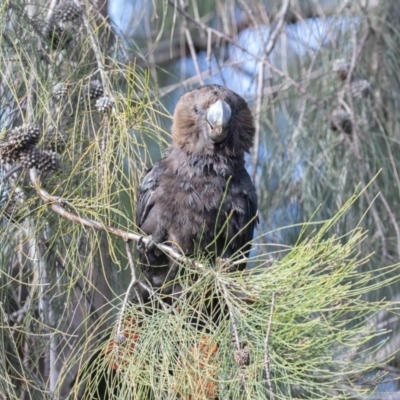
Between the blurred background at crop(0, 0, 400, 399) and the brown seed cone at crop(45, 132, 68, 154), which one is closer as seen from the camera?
the brown seed cone at crop(45, 132, 68, 154)

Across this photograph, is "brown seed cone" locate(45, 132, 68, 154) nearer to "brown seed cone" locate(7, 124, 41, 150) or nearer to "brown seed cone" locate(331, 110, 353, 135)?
"brown seed cone" locate(7, 124, 41, 150)

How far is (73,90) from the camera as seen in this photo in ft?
7.87

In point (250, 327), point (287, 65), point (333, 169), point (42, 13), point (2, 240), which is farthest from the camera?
point (287, 65)

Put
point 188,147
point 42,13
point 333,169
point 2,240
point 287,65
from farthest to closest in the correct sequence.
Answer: point 287,65 → point 333,169 → point 188,147 → point 42,13 → point 2,240

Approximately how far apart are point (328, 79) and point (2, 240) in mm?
1946

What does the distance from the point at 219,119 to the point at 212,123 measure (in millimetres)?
42

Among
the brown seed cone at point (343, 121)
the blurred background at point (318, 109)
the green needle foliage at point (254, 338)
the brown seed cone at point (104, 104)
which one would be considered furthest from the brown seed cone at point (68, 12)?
the brown seed cone at point (343, 121)

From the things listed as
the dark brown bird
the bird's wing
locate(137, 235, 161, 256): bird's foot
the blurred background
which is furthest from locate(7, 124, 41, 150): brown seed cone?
the bird's wing

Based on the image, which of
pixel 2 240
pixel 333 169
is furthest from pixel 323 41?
pixel 2 240

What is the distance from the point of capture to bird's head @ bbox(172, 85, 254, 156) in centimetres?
283

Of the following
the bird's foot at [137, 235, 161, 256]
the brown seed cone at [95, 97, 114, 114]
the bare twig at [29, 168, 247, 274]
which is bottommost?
the bird's foot at [137, 235, 161, 256]

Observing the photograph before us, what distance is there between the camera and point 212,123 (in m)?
2.84

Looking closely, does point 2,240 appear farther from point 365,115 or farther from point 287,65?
point 287,65

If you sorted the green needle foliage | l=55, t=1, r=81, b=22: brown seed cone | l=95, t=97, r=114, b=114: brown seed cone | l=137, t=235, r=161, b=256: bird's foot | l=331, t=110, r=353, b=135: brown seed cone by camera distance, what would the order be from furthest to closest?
l=331, t=110, r=353, b=135: brown seed cone
l=55, t=1, r=81, b=22: brown seed cone
l=137, t=235, r=161, b=256: bird's foot
l=95, t=97, r=114, b=114: brown seed cone
the green needle foliage
